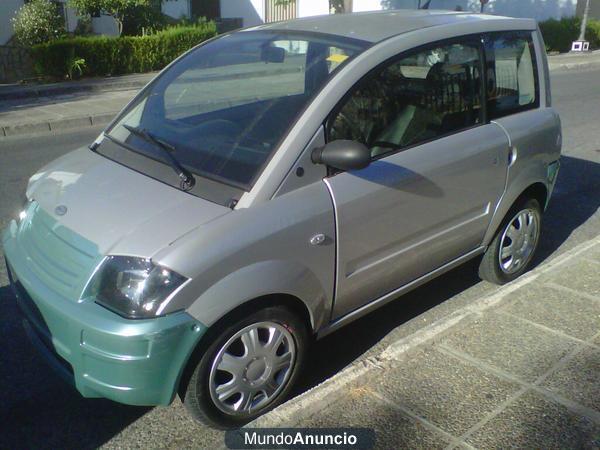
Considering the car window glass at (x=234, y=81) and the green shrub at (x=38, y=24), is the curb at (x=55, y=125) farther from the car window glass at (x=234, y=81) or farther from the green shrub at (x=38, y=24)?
the car window glass at (x=234, y=81)

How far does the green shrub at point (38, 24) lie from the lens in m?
15.9

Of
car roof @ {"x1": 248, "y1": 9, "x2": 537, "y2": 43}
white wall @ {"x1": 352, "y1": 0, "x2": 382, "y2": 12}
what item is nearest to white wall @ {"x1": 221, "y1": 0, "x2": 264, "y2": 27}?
white wall @ {"x1": 352, "y1": 0, "x2": 382, "y2": 12}

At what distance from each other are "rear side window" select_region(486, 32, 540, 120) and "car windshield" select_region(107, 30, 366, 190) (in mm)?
1131

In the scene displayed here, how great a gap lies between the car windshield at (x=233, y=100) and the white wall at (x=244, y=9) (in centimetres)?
2328

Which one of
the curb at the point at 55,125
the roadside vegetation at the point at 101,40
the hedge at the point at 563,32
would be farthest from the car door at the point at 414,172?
the hedge at the point at 563,32

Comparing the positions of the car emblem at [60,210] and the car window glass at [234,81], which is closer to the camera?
the car emblem at [60,210]

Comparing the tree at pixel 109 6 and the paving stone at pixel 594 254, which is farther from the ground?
the tree at pixel 109 6

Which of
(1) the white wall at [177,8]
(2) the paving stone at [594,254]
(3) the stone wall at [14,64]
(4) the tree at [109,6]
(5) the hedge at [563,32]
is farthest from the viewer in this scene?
(5) the hedge at [563,32]

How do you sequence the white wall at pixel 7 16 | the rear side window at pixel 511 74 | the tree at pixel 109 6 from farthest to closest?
the white wall at pixel 7 16 → the tree at pixel 109 6 → the rear side window at pixel 511 74

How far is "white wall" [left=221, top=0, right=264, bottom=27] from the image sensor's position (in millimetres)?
26281

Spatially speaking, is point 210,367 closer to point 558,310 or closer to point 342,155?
point 342,155

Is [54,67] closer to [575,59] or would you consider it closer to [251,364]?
[251,364]

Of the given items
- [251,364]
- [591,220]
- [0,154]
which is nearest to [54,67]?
[0,154]

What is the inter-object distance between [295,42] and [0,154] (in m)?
6.04
